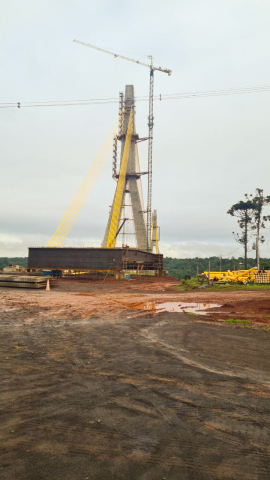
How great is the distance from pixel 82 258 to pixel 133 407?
4495cm

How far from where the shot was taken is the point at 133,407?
4.64m

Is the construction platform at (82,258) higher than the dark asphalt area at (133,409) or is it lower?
higher

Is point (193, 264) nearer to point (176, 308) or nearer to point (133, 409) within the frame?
point (176, 308)

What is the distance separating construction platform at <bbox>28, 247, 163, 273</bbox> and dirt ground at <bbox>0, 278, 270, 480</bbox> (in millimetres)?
38153

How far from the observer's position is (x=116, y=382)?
5668 mm

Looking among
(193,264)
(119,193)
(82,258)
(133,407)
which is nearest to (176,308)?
(133,407)

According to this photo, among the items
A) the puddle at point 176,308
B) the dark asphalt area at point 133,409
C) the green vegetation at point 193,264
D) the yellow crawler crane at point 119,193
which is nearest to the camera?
the dark asphalt area at point 133,409

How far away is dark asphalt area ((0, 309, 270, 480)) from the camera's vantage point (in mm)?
3262

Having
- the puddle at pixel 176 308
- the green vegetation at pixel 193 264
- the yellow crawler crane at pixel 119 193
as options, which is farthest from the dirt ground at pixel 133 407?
the green vegetation at pixel 193 264

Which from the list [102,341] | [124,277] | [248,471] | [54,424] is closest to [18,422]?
[54,424]

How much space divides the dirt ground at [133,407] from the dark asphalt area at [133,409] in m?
0.02

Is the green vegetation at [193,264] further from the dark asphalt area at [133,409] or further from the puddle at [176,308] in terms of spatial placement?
the dark asphalt area at [133,409]

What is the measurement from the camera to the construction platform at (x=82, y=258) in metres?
48.0

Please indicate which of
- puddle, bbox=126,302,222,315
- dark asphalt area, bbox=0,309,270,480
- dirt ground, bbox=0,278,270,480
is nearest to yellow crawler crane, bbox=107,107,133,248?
puddle, bbox=126,302,222,315
